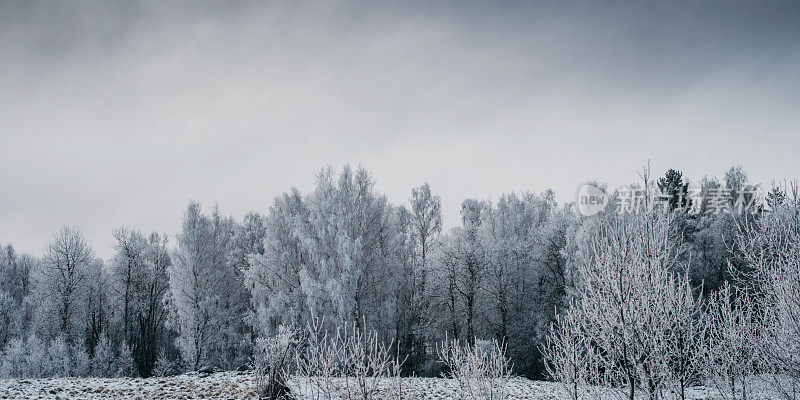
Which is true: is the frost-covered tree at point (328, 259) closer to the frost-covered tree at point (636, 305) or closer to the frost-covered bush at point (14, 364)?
the frost-covered bush at point (14, 364)

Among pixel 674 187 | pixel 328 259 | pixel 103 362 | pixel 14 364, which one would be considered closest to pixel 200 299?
pixel 328 259

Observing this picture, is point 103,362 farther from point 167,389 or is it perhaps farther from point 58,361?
point 167,389

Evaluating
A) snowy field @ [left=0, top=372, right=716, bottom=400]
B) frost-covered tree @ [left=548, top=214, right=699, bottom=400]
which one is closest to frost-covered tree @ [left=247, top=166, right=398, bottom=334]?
snowy field @ [left=0, top=372, right=716, bottom=400]

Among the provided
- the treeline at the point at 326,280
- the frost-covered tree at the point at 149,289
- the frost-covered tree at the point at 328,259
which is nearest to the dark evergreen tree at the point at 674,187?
the treeline at the point at 326,280

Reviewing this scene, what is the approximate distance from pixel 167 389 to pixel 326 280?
1150 centimetres

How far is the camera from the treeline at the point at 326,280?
27.5 meters

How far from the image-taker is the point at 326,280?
88.0 feet

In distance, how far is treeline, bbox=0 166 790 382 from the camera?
2750cm

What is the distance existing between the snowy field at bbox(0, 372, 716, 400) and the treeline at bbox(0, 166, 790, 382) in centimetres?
761

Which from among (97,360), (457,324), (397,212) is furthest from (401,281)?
(97,360)

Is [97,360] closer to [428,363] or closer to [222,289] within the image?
[222,289]

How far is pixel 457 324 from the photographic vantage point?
33.8 meters

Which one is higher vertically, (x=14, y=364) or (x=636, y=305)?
(x=636, y=305)

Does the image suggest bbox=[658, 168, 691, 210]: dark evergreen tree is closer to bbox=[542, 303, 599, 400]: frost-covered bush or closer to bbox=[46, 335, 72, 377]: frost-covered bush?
bbox=[542, 303, 599, 400]: frost-covered bush
